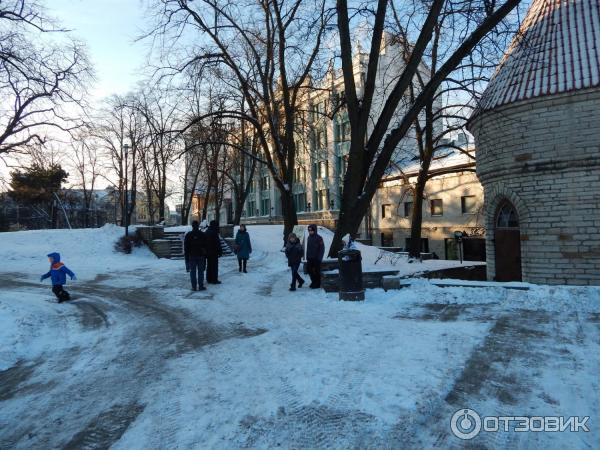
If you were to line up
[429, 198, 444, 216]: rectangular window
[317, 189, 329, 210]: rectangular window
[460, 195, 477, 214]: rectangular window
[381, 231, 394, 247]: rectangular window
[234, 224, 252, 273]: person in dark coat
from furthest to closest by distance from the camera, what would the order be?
[317, 189, 329, 210]: rectangular window
[381, 231, 394, 247]: rectangular window
[429, 198, 444, 216]: rectangular window
[460, 195, 477, 214]: rectangular window
[234, 224, 252, 273]: person in dark coat

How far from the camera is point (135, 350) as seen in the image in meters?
6.02

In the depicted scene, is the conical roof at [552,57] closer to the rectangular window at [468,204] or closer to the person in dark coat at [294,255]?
the person in dark coat at [294,255]

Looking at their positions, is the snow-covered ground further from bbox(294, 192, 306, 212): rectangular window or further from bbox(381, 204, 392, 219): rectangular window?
bbox(294, 192, 306, 212): rectangular window

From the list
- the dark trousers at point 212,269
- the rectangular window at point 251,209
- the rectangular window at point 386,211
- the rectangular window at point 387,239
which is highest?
the rectangular window at point 251,209

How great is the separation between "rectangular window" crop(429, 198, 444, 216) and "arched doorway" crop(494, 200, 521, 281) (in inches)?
715

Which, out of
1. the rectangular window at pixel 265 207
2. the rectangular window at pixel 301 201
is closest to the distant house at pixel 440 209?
the rectangular window at pixel 301 201

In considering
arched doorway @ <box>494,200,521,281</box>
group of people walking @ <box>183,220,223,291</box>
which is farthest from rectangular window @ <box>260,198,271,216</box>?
group of people walking @ <box>183,220,223,291</box>

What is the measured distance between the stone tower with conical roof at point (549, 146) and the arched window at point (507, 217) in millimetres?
34

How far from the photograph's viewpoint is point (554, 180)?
11773 mm

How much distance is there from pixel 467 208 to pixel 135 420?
Result: 29.7 metres

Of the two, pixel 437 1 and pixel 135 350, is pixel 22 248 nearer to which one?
pixel 135 350

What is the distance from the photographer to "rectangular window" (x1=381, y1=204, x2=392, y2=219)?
3669 centimetres

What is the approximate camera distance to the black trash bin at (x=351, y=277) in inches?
345

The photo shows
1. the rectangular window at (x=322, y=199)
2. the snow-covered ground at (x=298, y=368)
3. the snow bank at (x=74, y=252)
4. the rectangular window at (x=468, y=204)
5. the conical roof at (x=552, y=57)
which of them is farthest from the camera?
the rectangular window at (x=322, y=199)
